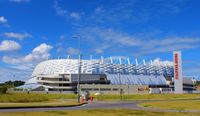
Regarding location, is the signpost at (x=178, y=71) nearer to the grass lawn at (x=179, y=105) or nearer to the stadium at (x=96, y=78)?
the stadium at (x=96, y=78)

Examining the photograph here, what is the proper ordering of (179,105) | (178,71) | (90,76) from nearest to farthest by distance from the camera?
(179,105) → (178,71) → (90,76)

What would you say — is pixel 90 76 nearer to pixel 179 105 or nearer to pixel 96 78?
pixel 96 78

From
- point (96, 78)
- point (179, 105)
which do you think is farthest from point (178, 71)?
point (179, 105)

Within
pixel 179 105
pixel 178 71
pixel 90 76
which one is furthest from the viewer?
pixel 90 76

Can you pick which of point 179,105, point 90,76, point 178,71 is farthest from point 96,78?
point 179,105

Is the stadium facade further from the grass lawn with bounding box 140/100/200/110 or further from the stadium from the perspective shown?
the grass lawn with bounding box 140/100/200/110

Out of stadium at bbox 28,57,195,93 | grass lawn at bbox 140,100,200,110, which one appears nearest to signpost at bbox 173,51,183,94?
stadium at bbox 28,57,195,93

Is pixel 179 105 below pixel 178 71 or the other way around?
below

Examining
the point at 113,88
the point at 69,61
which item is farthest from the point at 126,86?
the point at 69,61

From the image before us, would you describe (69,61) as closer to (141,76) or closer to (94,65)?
(94,65)

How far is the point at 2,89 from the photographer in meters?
61.2

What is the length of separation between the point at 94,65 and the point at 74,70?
36.9 feet

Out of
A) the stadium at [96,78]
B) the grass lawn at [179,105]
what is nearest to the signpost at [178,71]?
the stadium at [96,78]

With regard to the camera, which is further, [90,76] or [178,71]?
[90,76]
